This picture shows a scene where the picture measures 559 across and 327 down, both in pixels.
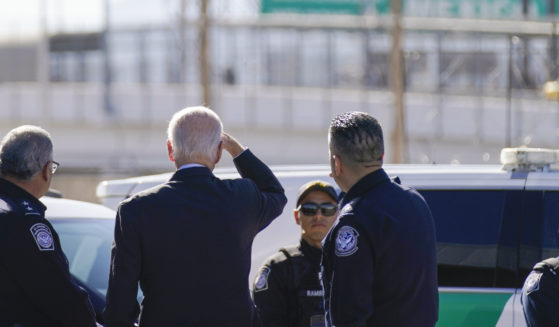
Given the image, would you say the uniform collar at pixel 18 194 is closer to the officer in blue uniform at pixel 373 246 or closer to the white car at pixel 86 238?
the officer in blue uniform at pixel 373 246

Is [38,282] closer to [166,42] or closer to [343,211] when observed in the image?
[343,211]

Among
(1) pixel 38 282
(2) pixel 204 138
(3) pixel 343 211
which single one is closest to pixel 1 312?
(1) pixel 38 282

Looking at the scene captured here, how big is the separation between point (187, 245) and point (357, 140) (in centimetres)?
76

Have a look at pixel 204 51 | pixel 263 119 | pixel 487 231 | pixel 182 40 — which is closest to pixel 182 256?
pixel 487 231

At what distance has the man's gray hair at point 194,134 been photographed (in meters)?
3.94

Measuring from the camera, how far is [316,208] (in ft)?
17.3

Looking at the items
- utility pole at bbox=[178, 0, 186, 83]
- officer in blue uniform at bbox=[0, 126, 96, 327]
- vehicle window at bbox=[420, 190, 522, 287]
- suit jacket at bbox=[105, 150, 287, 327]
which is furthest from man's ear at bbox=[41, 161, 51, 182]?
utility pole at bbox=[178, 0, 186, 83]

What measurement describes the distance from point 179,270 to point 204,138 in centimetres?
52

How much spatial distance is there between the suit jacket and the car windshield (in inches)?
83.5

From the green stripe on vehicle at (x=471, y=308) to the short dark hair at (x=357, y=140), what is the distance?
1.73m

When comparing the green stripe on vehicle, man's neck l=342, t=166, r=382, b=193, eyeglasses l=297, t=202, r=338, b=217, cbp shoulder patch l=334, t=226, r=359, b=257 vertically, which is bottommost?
the green stripe on vehicle

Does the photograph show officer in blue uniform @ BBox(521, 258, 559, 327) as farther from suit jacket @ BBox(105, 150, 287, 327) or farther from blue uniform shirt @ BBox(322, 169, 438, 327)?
suit jacket @ BBox(105, 150, 287, 327)

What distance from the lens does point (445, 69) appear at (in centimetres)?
2683

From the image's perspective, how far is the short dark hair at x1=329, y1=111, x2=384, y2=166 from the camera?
384 centimetres
